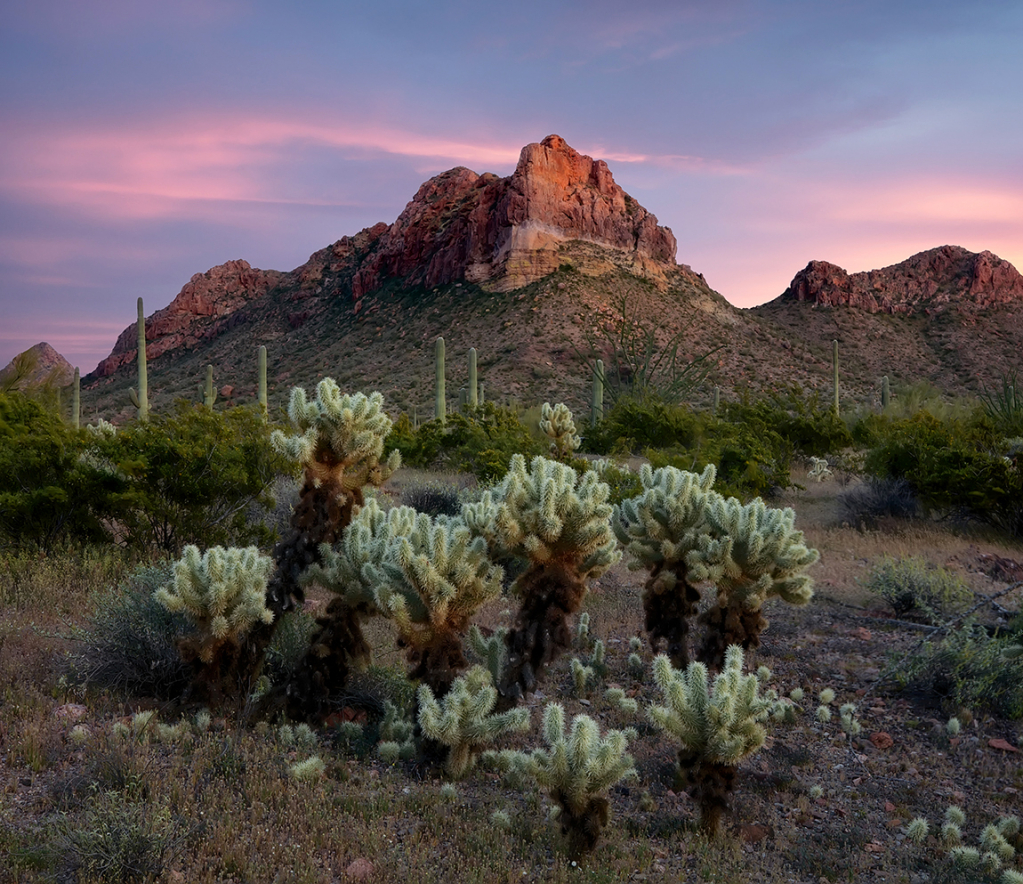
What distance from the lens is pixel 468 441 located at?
14219mm

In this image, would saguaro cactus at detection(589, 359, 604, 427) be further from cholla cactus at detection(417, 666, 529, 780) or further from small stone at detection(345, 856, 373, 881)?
small stone at detection(345, 856, 373, 881)

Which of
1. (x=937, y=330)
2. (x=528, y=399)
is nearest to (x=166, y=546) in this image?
(x=528, y=399)

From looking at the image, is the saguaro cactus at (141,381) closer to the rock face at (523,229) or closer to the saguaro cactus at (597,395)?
the saguaro cactus at (597,395)

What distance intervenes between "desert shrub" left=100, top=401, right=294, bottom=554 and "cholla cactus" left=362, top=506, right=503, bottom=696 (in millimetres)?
3564

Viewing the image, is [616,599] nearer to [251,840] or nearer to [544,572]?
[544,572]

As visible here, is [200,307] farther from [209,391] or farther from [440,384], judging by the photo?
[440,384]

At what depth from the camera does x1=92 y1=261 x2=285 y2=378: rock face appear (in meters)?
73.3

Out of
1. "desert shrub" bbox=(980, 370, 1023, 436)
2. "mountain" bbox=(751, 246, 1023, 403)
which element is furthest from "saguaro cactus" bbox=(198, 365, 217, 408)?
"mountain" bbox=(751, 246, 1023, 403)

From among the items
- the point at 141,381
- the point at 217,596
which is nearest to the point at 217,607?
the point at 217,596

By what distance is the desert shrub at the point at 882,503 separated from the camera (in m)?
11.0

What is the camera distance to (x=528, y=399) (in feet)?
118

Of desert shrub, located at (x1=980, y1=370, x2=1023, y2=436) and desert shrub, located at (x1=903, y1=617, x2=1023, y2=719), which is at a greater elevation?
desert shrub, located at (x1=980, y1=370, x2=1023, y2=436)

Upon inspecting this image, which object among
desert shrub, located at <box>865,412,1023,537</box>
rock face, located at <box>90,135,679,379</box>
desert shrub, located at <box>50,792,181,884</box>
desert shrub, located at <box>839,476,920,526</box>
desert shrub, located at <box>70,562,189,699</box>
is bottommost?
desert shrub, located at <box>50,792,181,884</box>

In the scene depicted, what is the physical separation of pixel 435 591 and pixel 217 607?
4.14 feet
